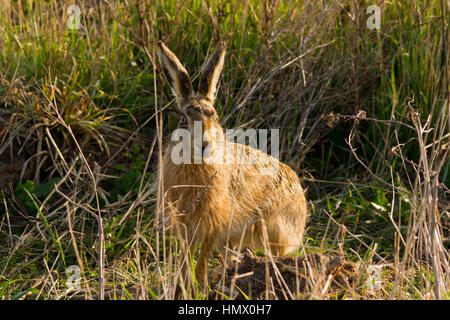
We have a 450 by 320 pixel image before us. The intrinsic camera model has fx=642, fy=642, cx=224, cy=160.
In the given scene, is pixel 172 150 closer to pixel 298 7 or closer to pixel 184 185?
pixel 184 185

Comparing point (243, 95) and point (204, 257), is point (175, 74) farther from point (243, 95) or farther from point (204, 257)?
point (243, 95)

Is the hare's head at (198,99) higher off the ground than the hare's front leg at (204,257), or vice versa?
the hare's head at (198,99)

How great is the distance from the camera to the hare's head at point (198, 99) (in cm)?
334

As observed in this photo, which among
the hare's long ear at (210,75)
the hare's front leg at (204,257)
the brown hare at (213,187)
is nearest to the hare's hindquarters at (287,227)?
the brown hare at (213,187)

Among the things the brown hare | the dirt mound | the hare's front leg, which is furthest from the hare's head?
the dirt mound

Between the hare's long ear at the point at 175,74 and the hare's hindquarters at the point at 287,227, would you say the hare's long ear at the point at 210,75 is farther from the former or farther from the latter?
the hare's hindquarters at the point at 287,227

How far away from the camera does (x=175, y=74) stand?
3.52 meters

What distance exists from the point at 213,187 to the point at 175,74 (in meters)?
0.66

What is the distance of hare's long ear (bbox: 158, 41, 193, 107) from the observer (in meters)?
3.48

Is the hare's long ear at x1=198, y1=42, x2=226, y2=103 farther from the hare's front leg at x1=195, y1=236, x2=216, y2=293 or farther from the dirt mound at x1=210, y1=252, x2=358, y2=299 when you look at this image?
the dirt mound at x1=210, y1=252, x2=358, y2=299

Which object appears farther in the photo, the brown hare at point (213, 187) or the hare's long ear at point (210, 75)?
the hare's long ear at point (210, 75)

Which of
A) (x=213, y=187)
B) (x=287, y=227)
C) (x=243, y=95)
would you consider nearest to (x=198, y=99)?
(x=213, y=187)

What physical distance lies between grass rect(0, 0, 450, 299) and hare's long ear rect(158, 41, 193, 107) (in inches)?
32.5
